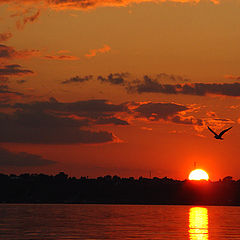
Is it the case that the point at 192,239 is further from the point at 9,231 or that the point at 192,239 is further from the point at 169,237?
the point at 9,231

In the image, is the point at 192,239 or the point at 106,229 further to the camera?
the point at 106,229

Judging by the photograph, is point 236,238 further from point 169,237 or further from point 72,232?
point 72,232

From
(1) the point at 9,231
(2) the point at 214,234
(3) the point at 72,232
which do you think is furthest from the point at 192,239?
(1) the point at 9,231

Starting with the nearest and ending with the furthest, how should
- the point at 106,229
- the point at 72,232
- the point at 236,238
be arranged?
the point at 236,238 < the point at 72,232 < the point at 106,229

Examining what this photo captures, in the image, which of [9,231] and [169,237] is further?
[9,231]

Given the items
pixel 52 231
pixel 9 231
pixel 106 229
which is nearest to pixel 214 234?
pixel 106 229

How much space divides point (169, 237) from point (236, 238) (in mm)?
10742

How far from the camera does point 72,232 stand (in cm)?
11950

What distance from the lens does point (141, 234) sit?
115 metres

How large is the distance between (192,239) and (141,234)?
31.4 ft

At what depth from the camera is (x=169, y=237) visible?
367 feet

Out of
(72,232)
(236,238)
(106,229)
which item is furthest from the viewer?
(106,229)

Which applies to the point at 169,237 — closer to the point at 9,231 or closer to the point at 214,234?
the point at 214,234

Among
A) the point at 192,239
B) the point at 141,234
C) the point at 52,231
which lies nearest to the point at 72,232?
the point at 52,231
